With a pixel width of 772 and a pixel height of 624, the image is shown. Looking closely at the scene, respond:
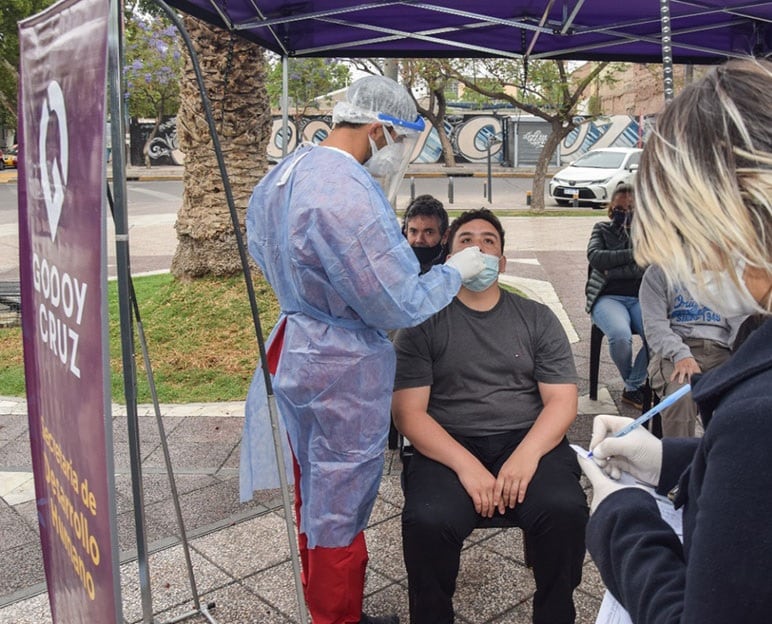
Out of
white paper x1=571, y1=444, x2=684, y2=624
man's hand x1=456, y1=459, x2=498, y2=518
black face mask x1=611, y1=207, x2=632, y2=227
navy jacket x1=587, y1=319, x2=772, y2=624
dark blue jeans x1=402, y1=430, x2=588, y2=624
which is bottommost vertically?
dark blue jeans x1=402, y1=430, x2=588, y2=624

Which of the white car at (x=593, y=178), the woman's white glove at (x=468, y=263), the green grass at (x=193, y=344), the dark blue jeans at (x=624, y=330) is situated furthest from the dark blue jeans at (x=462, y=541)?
the white car at (x=593, y=178)

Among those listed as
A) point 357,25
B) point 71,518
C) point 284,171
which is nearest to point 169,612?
point 71,518

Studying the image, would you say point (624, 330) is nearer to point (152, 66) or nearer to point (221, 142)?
point (221, 142)

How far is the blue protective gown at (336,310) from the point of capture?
2.34 m

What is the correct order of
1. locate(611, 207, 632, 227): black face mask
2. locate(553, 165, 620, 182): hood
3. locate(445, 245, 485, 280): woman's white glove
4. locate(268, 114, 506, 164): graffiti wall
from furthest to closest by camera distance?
locate(268, 114, 506, 164): graffiti wall
locate(553, 165, 620, 182): hood
locate(611, 207, 632, 227): black face mask
locate(445, 245, 485, 280): woman's white glove

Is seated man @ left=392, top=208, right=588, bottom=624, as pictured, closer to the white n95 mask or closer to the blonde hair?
the white n95 mask

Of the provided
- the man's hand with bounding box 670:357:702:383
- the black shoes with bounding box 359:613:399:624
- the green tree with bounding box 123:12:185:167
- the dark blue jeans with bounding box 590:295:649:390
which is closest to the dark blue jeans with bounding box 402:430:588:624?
the black shoes with bounding box 359:613:399:624

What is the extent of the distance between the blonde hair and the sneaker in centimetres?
395

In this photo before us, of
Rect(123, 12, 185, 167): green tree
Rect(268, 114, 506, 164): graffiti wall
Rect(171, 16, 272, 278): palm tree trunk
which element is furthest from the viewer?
Rect(268, 114, 506, 164): graffiti wall

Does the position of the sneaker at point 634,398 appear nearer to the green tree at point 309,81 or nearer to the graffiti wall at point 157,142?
the green tree at point 309,81

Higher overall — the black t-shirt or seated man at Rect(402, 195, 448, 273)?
seated man at Rect(402, 195, 448, 273)

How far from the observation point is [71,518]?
5.97ft

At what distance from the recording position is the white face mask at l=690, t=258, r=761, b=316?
991mm

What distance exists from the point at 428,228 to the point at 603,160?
694 inches
